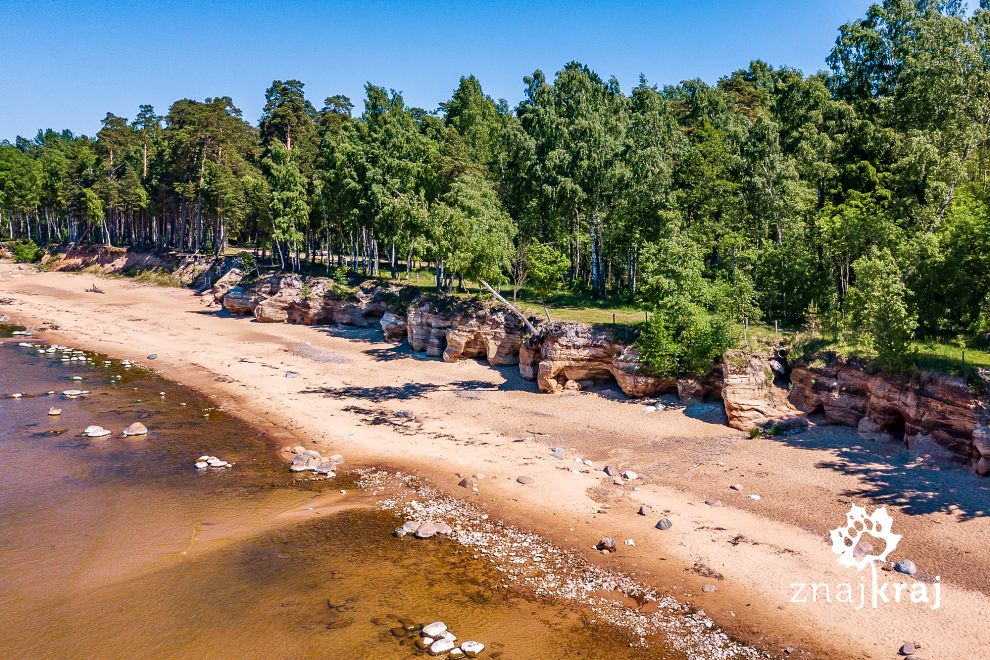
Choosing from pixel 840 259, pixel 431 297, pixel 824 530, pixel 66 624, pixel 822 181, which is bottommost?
pixel 66 624

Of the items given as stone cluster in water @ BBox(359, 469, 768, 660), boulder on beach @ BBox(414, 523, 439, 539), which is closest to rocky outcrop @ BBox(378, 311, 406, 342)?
stone cluster in water @ BBox(359, 469, 768, 660)

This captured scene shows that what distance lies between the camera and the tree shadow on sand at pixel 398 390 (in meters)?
34.5

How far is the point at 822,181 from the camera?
1608 inches

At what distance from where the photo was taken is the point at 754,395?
26.9 metres

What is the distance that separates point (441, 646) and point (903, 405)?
19849 millimetres

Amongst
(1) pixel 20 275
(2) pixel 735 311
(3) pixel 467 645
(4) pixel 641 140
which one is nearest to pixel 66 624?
(3) pixel 467 645

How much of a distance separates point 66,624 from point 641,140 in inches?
1743

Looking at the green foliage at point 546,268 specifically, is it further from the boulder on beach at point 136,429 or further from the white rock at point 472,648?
the white rock at point 472,648

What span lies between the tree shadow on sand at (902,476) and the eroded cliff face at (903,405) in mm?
547

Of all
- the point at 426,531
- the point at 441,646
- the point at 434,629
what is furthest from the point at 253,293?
the point at 441,646

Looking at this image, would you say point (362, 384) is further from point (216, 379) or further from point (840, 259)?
point (840, 259)

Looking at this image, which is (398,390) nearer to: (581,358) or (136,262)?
(581,358)

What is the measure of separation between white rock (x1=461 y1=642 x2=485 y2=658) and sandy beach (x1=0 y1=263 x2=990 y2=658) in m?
5.10

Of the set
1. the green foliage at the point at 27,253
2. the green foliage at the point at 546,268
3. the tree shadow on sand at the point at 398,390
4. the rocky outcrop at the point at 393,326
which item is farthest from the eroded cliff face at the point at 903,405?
the green foliage at the point at 27,253
